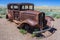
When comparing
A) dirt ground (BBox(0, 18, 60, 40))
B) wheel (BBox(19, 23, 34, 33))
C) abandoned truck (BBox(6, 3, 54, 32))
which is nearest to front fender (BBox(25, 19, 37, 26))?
abandoned truck (BBox(6, 3, 54, 32))

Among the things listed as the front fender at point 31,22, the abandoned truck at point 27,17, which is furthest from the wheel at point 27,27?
the front fender at point 31,22

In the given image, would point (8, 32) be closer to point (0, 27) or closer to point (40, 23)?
point (0, 27)

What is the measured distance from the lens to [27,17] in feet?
51.6

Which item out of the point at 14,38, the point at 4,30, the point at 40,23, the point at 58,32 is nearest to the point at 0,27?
the point at 4,30

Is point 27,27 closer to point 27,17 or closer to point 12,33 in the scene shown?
point 27,17

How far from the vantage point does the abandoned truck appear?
15201 mm

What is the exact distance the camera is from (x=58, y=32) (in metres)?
16.1

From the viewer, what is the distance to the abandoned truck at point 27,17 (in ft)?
49.9

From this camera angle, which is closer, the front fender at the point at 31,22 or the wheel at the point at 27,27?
the front fender at the point at 31,22

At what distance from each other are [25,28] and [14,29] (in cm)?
79

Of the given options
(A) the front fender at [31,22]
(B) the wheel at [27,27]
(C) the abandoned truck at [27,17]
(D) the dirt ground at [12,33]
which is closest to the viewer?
(D) the dirt ground at [12,33]

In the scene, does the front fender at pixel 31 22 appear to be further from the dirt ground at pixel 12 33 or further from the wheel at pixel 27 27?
the dirt ground at pixel 12 33

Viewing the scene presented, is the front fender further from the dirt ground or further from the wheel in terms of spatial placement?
the dirt ground

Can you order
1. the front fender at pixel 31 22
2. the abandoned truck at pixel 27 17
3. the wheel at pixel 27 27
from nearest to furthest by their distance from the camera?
the front fender at pixel 31 22 < the abandoned truck at pixel 27 17 < the wheel at pixel 27 27
